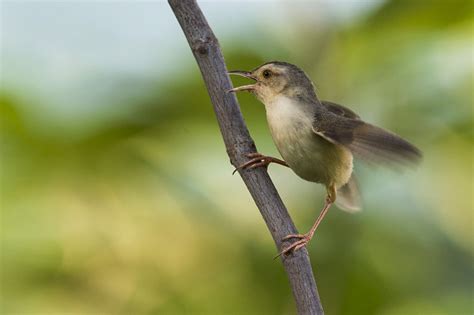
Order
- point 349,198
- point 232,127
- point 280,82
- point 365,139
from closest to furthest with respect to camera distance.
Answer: point 232,127
point 365,139
point 280,82
point 349,198

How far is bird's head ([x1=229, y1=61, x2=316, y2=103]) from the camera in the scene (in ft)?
12.0

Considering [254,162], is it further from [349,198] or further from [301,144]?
[349,198]

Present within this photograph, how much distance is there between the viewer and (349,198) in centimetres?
392

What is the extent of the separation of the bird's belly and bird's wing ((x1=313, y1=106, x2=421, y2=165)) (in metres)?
0.07

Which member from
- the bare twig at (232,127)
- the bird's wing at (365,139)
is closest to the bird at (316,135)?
the bird's wing at (365,139)

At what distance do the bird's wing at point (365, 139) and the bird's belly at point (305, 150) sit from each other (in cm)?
7

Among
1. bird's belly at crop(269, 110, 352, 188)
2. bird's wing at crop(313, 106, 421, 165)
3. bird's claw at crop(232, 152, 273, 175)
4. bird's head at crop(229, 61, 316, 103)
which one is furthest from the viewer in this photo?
bird's head at crop(229, 61, 316, 103)

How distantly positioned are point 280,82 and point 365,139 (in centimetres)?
63

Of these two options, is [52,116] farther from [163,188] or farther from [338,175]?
[338,175]

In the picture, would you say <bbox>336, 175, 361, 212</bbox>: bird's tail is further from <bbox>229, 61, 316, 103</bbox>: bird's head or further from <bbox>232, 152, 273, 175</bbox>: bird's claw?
<bbox>232, 152, 273, 175</bbox>: bird's claw

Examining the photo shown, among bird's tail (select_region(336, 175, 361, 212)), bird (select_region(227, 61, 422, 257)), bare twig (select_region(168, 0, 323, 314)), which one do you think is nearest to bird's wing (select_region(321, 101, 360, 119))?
bird (select_region(227, 61, 422, 257))

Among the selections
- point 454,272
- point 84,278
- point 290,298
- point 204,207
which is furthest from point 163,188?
point 454,272

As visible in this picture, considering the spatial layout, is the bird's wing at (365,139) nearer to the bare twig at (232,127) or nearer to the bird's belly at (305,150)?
the bird's belly at (305,150)

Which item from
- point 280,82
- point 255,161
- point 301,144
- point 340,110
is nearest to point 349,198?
point 340,110
